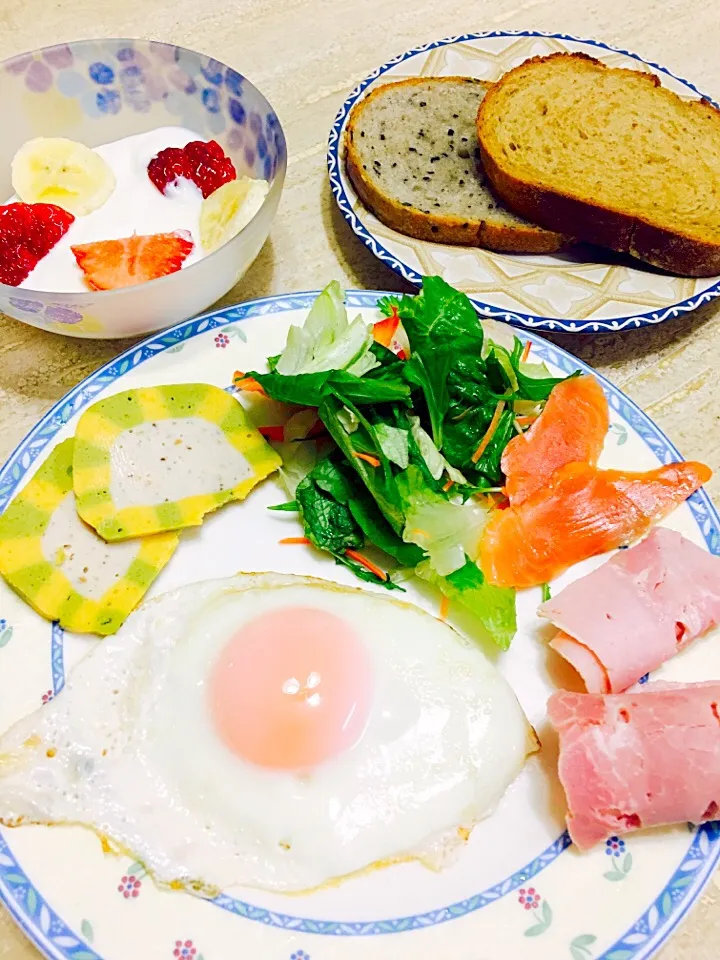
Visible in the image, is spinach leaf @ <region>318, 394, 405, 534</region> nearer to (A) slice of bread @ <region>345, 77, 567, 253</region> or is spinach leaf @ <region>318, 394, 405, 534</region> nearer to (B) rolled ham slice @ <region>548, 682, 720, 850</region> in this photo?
(B) rolled ham slice @ <region>548, 682, 720, 850</region>

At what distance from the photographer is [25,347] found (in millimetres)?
2656

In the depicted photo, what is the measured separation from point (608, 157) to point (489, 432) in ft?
4.67

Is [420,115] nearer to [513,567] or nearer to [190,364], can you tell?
[190,364]

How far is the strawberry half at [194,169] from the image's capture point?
272 centimetres

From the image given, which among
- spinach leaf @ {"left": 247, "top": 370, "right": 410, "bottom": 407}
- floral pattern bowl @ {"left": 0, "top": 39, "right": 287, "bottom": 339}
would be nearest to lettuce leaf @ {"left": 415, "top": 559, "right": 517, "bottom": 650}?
spinach leaf @ {"left": 247, "top": 370, "right": 410, "bottom": 407}

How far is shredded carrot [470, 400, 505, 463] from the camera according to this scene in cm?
225

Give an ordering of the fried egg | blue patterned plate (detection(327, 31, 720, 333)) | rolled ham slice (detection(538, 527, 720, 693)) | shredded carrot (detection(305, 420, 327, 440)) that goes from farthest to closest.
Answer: blue patterned plate (detection(327, 31, 720, 333))
shredded carrot (detection(305, 420, 327, 440))
rolled ham slice (detection(538, 527, 720, 693))
the fried egg

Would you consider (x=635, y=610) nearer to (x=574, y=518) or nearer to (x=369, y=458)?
(x=574, y=518)

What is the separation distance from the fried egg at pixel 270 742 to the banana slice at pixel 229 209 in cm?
121

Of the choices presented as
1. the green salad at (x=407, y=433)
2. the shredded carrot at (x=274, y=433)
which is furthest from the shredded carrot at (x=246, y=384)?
the shredded carrot at (x=274, y=433)

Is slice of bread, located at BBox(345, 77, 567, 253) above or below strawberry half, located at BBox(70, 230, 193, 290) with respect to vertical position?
above

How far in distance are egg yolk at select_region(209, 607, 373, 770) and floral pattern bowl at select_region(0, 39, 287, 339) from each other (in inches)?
43.8

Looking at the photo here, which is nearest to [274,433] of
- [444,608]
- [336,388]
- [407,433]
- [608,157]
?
[336,388]

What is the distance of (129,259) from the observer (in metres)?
2.48
